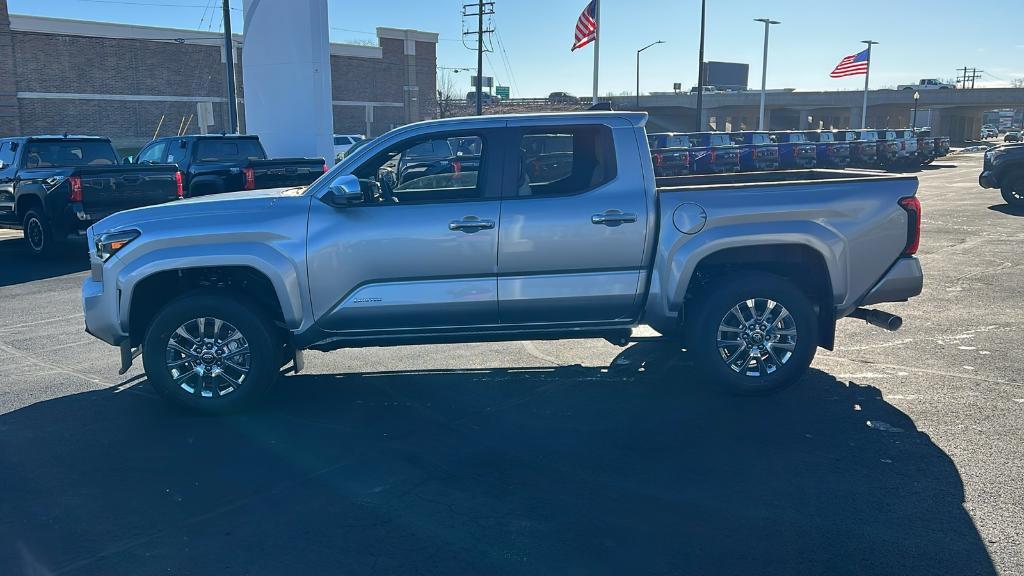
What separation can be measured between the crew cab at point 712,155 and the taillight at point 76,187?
22347 mm

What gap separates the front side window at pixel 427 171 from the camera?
605 centimetres

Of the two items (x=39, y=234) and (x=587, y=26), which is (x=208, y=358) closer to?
(x=39, y=234)

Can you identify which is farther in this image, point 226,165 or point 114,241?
point 226,165

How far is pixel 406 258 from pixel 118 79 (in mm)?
53872

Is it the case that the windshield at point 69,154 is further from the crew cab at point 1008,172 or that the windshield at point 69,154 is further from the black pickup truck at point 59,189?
the crew cab at point 1008,172

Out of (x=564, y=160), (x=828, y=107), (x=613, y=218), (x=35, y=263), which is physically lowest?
(x=35, y=263)

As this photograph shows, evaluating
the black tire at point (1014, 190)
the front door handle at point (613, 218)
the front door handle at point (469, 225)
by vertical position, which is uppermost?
the front door handle at point (613, 218)

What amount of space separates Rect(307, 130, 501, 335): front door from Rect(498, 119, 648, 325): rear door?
13 cm

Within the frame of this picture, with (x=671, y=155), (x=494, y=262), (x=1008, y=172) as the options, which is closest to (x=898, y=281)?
(x=494, y=262)

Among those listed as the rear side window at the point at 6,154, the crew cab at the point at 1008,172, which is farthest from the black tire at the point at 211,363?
the crew cab at the point at 1008,172

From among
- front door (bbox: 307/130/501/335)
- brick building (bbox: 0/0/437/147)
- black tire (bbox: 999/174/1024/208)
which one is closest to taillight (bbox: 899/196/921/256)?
front door (bbox: 307/130/501/335)

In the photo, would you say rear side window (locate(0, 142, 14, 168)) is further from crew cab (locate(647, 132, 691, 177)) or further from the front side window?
crew cab (locate(647, 132, 691, 177))

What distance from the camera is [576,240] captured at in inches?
234

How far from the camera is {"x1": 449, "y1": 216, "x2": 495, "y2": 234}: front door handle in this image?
5863mm
